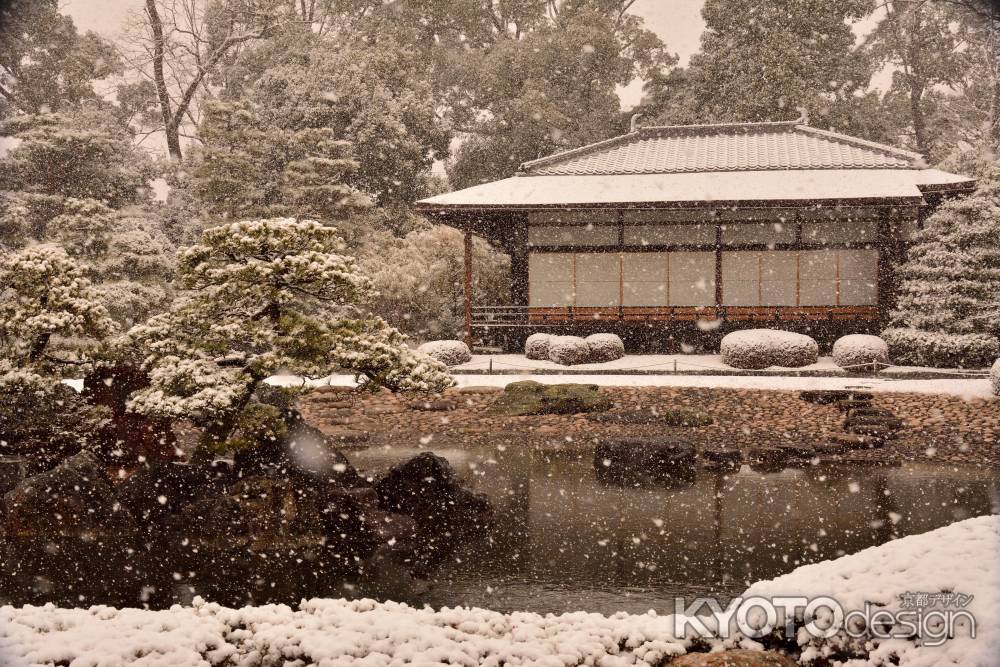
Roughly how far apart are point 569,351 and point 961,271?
7.41 metres

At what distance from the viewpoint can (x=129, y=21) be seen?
47.1 feet

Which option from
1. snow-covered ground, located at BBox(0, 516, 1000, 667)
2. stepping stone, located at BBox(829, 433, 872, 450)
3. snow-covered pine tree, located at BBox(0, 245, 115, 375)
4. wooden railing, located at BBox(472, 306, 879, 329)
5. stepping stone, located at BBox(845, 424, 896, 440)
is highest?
snow-covered pine tree, located at BBox(0, 245, 115, 375)

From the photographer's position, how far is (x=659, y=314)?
723 inches

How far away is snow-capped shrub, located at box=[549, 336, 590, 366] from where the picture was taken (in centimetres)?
1639

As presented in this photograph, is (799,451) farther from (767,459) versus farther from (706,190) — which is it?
(706,190)

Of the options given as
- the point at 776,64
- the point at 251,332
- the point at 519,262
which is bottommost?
the point at 251,332

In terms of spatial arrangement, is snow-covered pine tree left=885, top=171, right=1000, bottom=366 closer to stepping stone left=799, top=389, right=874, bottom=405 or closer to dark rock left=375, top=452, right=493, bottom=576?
stepping stone left=799, top=389, right=874, bottom=405

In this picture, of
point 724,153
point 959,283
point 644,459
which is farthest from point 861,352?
point 724,153

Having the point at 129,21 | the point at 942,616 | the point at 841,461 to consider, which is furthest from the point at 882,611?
the point at 129,21

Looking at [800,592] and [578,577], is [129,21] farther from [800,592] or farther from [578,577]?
[800,592]

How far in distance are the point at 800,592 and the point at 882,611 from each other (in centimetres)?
48

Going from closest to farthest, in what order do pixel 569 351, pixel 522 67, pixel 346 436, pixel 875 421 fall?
pixel 875 421 → pixel 346 436 → pixel 569 351 → pixel 522 67

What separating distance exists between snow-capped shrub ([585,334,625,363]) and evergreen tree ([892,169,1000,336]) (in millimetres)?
5666

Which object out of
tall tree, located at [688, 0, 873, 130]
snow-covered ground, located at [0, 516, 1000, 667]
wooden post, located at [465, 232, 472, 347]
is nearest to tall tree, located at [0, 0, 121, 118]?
wooden post, located at [465, 232, 472, 347]
